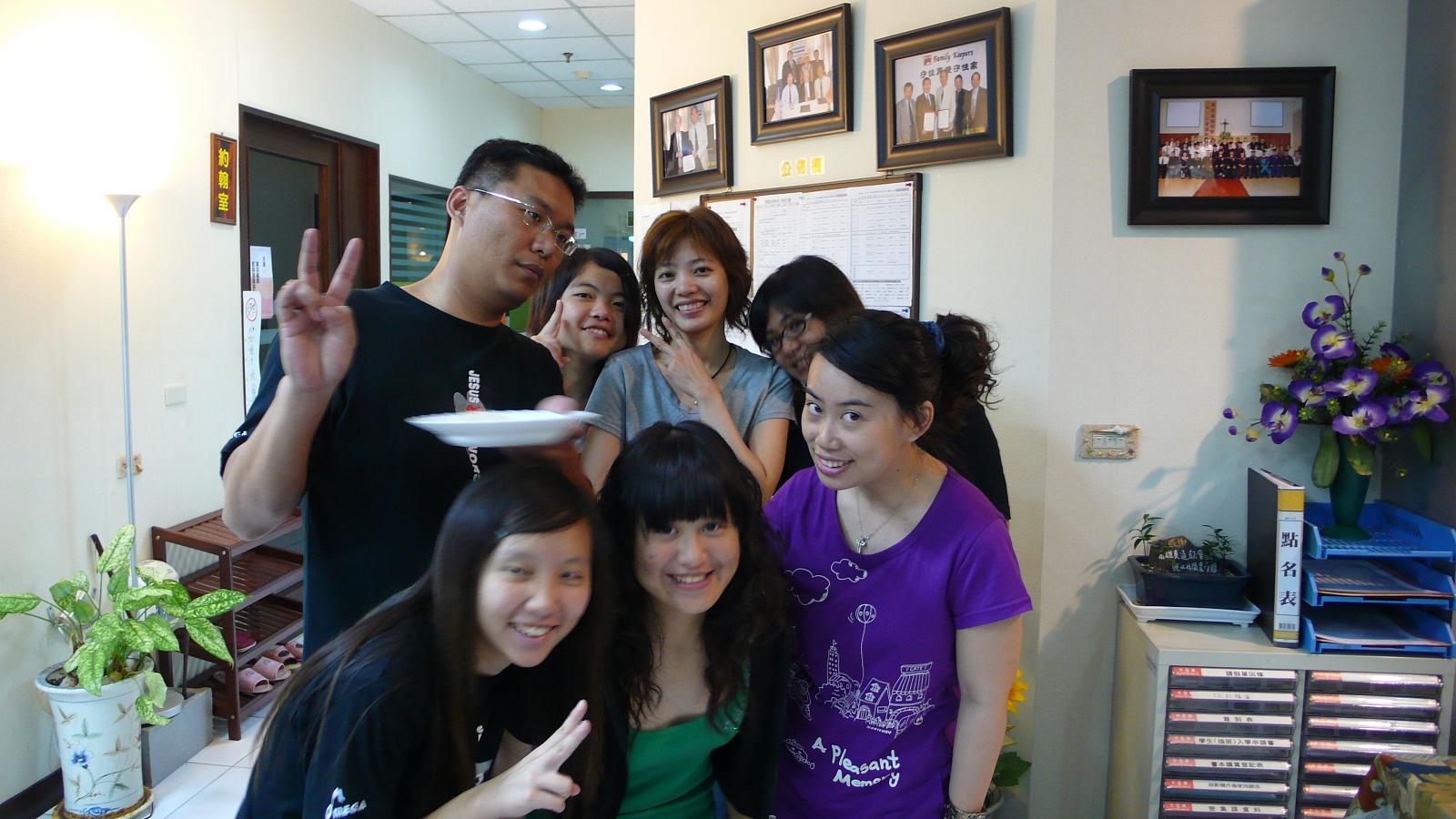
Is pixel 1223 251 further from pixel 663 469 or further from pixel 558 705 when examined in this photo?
pixel 558 705

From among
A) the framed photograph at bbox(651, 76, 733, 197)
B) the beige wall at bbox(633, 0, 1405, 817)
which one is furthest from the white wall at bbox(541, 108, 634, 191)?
the beige wall at bbox(633, 0, 1405, 817)

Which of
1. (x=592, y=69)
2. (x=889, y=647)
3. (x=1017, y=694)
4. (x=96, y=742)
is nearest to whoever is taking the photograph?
(x=889, y=647)

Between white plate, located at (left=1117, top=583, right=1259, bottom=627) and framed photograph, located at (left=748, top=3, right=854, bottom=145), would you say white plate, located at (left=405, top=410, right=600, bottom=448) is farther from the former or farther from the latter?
framed photograph, located at (left=748, top=3, right=854, bottom=145)

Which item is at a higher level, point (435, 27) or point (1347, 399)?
point (435, 27)

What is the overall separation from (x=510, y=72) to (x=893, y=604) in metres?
5.62

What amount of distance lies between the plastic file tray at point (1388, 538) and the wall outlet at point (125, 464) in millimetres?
3665

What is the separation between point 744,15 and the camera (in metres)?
3.12

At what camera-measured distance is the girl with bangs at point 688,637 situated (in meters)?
1.24

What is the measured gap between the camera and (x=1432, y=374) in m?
2.04

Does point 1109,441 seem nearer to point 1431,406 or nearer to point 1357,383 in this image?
point 1357,383

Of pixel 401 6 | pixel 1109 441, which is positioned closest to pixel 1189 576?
pixel 1109 441

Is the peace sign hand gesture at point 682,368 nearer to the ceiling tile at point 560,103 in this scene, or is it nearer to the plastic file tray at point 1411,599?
the plastic file tray at point 1411,599

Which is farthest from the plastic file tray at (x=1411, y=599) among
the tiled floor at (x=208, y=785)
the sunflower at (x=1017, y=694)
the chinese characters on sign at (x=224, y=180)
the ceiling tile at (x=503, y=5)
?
the ceiling tile at (x=503, y=5)

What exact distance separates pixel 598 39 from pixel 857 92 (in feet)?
9.55
